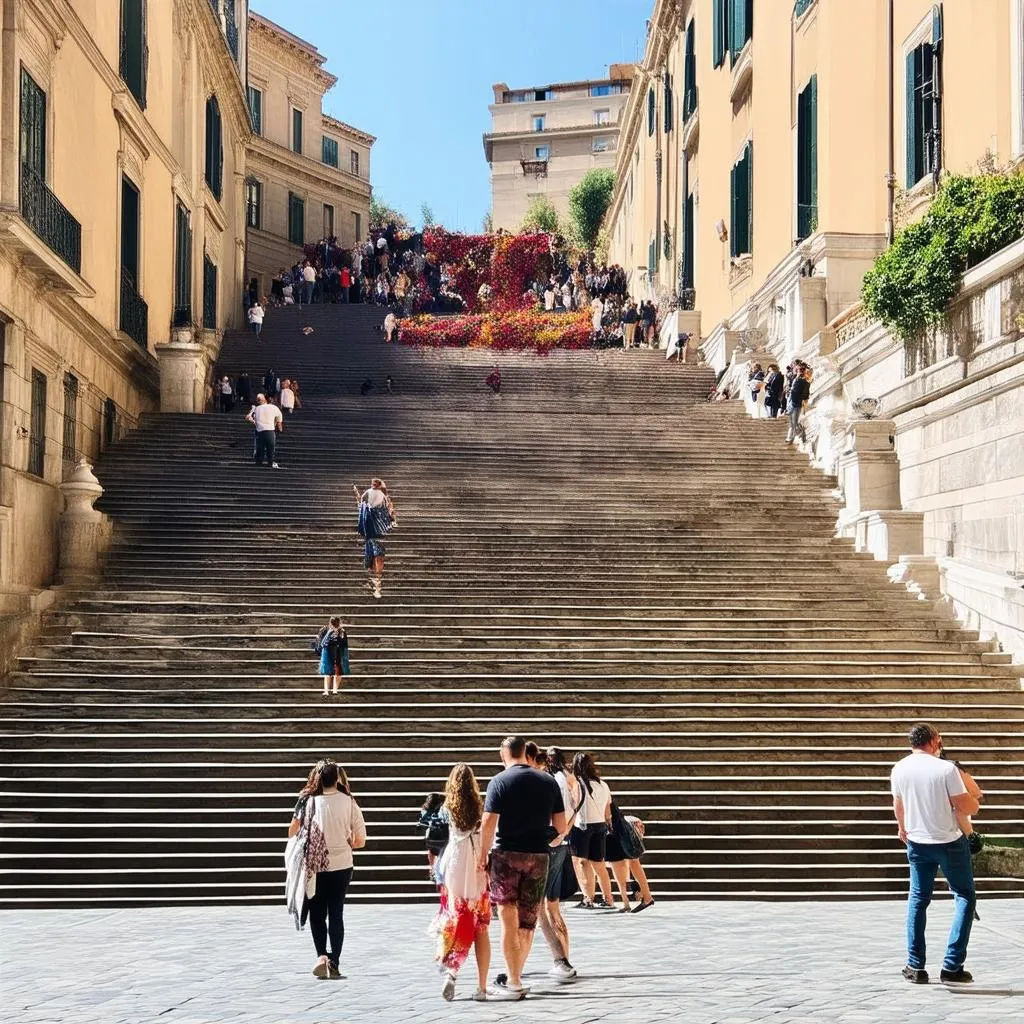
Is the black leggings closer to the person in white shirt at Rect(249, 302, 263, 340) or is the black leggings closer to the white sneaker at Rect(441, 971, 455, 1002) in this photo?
the white sneaker at Rect(441, 971, 455, 1002)

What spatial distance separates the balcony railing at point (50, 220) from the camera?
1994 cm

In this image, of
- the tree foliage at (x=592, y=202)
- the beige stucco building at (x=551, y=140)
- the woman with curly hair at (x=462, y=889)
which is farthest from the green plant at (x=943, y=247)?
the beige stucco building at (x=551, y=140)

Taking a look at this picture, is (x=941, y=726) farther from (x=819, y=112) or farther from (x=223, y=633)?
(x=819, y=112)

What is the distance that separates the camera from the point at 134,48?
28.0 metres

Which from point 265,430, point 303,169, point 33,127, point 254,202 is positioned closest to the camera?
point 33,127

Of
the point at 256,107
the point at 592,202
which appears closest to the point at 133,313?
the point at 256,107

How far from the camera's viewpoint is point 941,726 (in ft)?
54.5

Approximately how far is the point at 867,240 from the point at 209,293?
57.1 ft

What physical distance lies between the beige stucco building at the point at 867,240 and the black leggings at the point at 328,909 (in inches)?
423

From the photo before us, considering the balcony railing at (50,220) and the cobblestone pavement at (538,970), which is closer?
the cobblestone pavement at (538,970)

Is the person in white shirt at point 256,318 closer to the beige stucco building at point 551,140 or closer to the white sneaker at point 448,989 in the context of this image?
the white sneaker at point 448,989

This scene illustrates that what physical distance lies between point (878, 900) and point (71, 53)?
16.9 meters

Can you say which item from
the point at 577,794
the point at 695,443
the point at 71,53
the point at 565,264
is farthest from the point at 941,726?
the point at 565,264

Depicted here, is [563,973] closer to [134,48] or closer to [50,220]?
[50,220]
